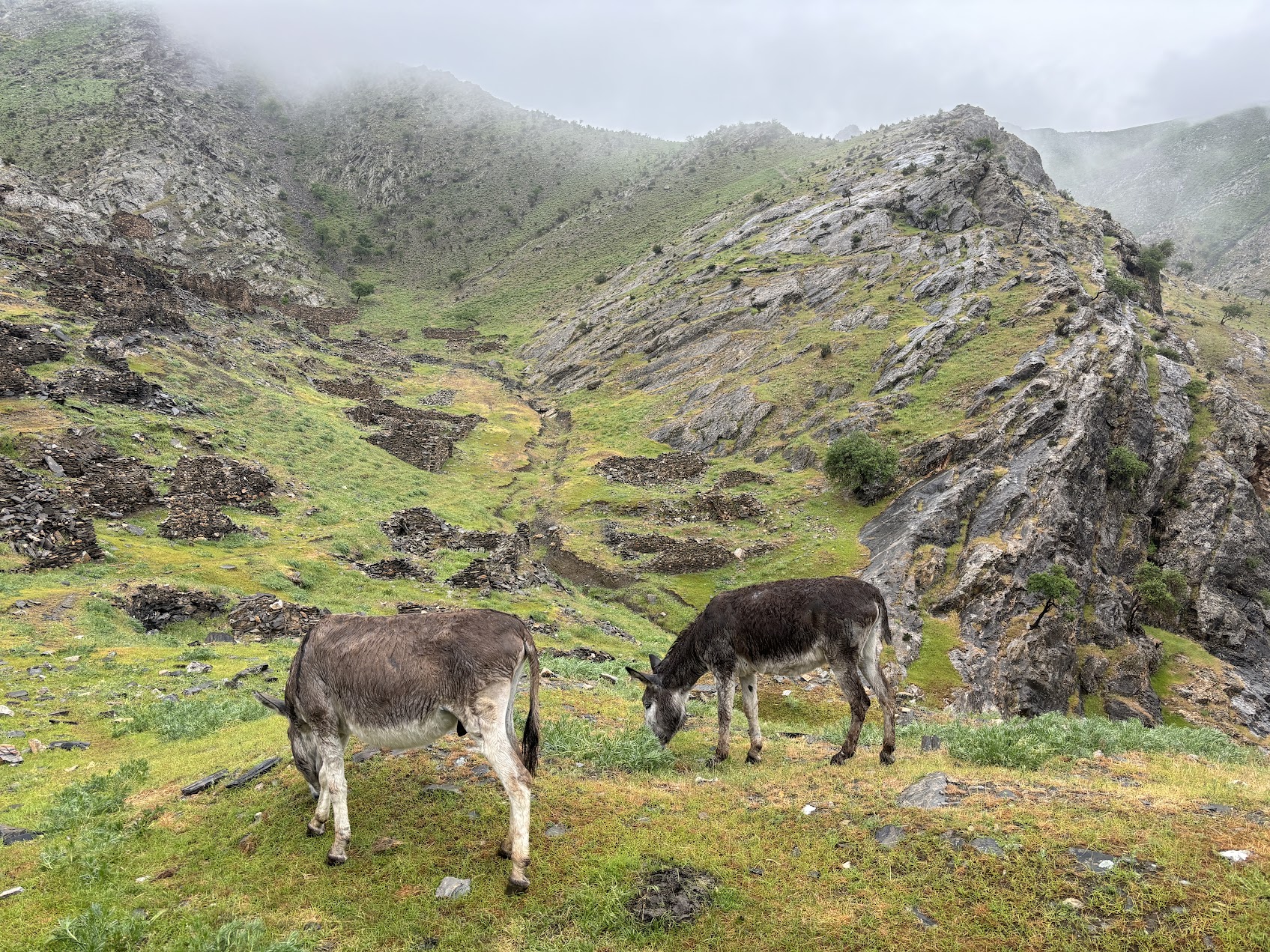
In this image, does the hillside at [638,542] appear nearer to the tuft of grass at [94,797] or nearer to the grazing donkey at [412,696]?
the tuft of grass at [94,797]

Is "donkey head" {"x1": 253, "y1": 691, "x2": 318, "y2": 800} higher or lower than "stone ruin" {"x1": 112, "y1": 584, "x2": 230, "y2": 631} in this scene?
higher

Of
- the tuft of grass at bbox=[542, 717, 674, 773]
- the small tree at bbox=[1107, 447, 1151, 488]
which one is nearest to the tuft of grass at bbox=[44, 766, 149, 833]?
the tuft of grass at bbox=[542, 717, 674, 773]

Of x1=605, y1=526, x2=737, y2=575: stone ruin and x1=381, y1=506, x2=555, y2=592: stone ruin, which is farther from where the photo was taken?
x1=605, y1=526, x2=737, y2=575: stone ruin

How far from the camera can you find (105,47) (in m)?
134

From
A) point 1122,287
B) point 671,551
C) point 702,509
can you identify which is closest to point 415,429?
point 702,509

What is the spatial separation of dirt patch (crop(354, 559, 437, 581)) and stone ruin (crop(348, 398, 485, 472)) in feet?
78.0

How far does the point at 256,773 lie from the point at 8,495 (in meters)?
24.1

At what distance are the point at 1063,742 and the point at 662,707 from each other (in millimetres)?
7559

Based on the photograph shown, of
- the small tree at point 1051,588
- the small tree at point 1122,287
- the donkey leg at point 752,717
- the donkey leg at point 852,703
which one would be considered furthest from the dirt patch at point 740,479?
the small tree at point 1122,287

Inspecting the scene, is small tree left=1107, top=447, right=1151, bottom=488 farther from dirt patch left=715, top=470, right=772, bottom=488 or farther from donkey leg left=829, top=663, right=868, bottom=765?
donkey leg left=829, top=663, right=868, bottom=765

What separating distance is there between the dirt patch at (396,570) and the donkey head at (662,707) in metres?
21.2

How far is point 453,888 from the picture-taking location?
21.7 feet

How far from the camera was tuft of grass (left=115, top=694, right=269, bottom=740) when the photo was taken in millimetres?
12117

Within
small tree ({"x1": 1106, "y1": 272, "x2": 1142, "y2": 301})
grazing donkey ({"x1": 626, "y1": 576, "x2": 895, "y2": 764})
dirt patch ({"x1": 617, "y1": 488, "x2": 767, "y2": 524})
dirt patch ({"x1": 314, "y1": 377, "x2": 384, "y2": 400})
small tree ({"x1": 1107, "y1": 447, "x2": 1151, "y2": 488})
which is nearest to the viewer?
grazing donkey ({"x1": 626, "y1": 576, "x2": 895, "y2": 764})
